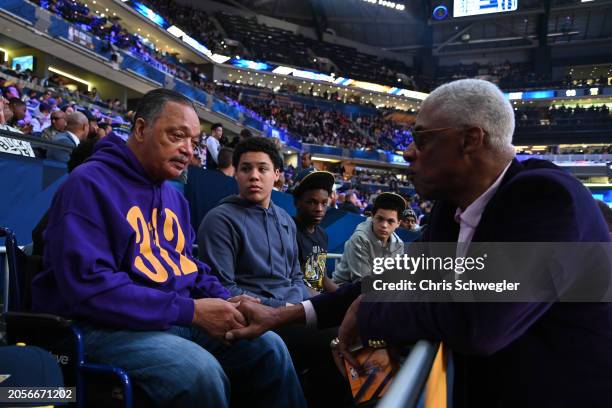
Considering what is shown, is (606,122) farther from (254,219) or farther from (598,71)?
(254,219)

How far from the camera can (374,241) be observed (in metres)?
3.95

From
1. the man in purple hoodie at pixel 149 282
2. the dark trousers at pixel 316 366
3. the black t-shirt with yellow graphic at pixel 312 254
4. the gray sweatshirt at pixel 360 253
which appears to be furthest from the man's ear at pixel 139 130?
the gray sweatshirt at pixel 360 253

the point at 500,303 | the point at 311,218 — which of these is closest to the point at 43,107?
the point at 311,218

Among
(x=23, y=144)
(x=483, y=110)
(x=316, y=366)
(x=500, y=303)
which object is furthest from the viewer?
(x=23, y=144)

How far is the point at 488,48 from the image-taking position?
143ft

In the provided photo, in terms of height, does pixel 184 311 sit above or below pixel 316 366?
above

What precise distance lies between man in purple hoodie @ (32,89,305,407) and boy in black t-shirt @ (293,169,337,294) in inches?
57.0

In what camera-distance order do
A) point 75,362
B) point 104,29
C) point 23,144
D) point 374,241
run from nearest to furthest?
1. point 75,362
2. point 374,241
3. point 23,144
4. point 104,29

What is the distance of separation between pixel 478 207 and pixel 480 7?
44.3m

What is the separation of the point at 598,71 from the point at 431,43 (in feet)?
48.7

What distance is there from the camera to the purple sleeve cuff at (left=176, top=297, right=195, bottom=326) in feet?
5.49

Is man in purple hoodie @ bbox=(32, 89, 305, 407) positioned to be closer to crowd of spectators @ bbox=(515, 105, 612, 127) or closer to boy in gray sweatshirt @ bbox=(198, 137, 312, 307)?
boy in gray sweatshirt @ bbox=(198, 137, 312, 307)

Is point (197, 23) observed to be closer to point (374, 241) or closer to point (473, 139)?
point (374, 241)

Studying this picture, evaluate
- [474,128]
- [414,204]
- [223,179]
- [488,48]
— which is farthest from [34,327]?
[488,48]
